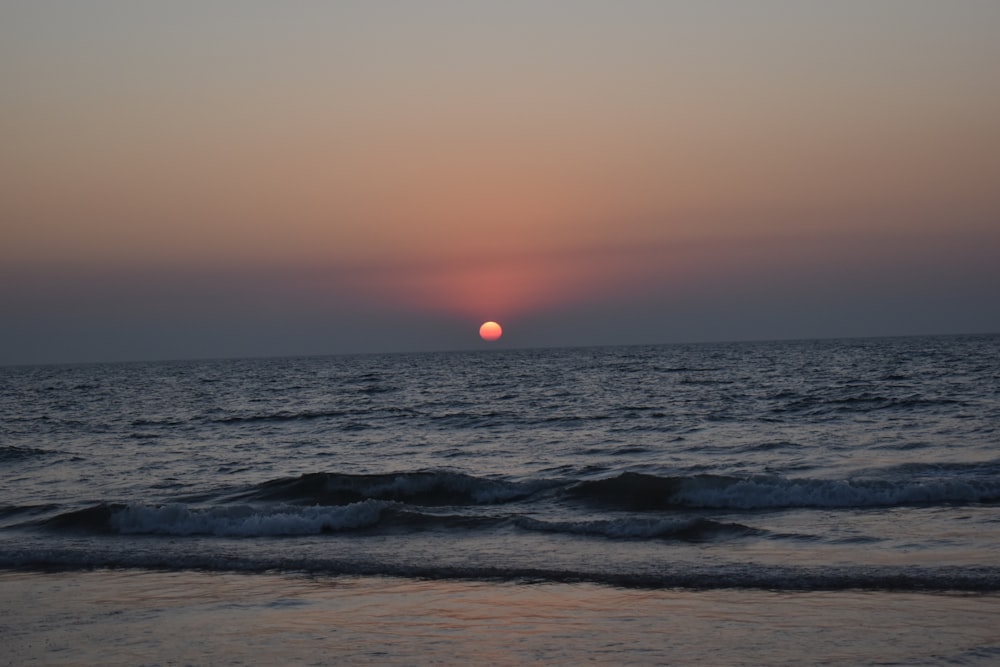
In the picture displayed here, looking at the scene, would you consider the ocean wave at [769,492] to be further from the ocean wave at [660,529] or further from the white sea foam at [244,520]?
the white sea foam at [244,520]

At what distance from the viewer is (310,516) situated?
18078 millimetres

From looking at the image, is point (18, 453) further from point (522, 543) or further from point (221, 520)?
point (522, 543)

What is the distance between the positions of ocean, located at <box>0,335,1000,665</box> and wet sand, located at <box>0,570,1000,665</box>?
47 millimetres

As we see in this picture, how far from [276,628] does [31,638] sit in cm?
259

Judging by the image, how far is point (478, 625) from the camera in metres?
10.4

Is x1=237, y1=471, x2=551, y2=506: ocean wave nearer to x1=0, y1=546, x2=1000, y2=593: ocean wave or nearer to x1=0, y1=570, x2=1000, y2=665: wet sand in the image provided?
x1=0, y1=546, x2=1000, y2=593: ocean wave

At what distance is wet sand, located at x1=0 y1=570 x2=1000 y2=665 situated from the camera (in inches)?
359

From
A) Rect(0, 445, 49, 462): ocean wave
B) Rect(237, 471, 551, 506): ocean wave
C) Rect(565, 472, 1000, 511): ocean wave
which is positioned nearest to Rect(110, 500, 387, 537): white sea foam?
Rect(237, 471, 551, 506): ocean wave

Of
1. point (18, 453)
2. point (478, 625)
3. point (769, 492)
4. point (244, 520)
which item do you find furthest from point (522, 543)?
point (18, 453)

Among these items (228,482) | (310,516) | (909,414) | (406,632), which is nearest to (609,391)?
(909,414)

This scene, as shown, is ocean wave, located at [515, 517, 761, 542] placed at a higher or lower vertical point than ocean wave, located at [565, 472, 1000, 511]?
higher

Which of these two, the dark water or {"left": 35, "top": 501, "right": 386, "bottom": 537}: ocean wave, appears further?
{"left": 35, "top": 501, "right": 386, "bottom": 537}: ocean wave

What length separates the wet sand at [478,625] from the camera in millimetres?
9125

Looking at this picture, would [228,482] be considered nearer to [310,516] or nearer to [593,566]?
[310,516]
